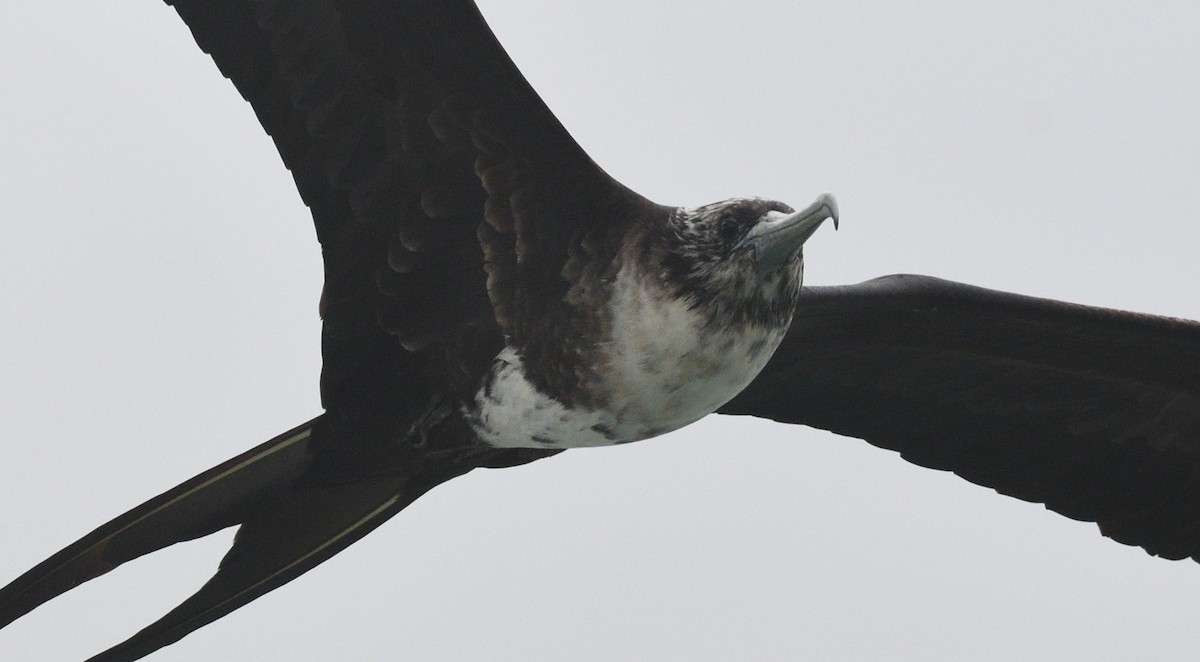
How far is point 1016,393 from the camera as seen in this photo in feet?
18.9

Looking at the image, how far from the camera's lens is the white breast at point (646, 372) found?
4.37m

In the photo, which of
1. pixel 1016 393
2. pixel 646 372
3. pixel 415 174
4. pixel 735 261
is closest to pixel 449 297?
pixel 415 174

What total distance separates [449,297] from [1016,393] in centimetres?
202

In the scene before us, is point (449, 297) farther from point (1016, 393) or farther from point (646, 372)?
point (1016, 393)

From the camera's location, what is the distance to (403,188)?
15.1 feet

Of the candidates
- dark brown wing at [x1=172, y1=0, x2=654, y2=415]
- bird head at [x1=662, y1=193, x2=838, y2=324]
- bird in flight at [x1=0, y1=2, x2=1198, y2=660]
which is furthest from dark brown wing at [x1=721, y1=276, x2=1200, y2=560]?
dark brown wing at [x1=172, y1=0, x2=654, y2=415]

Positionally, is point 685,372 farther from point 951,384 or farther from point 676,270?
point 951,384

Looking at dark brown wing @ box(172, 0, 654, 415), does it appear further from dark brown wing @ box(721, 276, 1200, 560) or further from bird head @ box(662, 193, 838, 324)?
dark brown wing @ box(721, 276, 1200, 560)

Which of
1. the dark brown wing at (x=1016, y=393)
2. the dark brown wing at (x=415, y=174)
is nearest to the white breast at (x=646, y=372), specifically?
the dark brown wing at (x=415, y=174)

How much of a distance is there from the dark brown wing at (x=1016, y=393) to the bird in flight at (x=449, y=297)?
0.04 metres

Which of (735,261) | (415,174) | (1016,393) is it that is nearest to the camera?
(735,261)

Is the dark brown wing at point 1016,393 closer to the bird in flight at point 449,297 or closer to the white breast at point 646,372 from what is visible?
the bird in flight at point 449,297

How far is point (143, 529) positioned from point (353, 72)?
4.31 ft

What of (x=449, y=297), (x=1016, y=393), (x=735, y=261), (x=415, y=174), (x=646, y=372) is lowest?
(x=1016, y=393)
